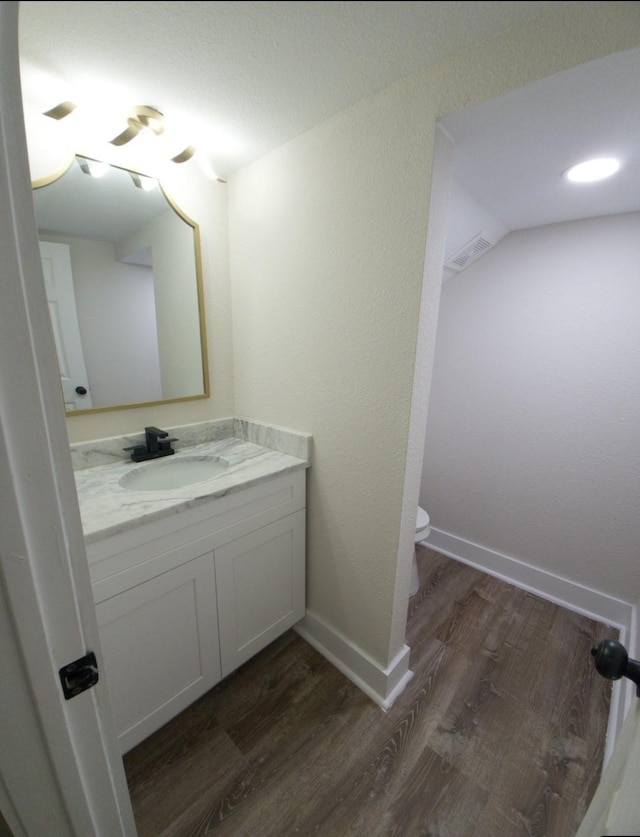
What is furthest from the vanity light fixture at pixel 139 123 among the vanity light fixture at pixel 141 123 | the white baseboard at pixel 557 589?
the white baseboard at pixel 557 589

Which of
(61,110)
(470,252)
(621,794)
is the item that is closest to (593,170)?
(470,252)

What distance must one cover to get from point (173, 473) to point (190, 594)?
1.68 ft

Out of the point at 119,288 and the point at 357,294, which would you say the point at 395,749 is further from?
the point at 119,288

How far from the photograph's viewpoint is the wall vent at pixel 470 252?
158 centimetres

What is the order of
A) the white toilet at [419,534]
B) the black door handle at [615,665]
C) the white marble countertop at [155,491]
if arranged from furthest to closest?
the white toilet at [419,534] < the white marble countertop at [155,491] < the black door handle at [615,665]

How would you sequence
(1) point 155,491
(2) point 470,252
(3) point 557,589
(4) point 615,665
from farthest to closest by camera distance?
(3) point 557,589, (2) point 470,252, (1) point 155,491, (4) point 615,665

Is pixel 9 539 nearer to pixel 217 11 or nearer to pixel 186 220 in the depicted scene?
pixel 217 11

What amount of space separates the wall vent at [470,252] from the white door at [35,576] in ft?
5.44

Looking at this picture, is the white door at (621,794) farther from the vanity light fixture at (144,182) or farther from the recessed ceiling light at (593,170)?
the vanity light fixture at (144,182)

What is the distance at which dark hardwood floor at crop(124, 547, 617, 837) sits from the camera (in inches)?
38.9

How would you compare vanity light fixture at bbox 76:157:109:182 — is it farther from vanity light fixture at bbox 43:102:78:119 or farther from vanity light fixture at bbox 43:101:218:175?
vanity light fixture at bbox 43:102:78:119

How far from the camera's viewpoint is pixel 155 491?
3.85ft

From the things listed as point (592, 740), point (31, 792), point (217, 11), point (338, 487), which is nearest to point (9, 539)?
point (31, 792)

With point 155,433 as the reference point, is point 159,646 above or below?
below
